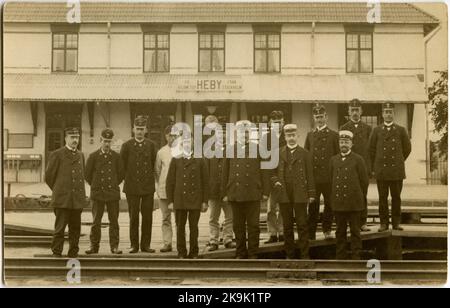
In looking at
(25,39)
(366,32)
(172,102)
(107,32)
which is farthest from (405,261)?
(25,39)

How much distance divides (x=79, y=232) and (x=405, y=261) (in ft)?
9.07

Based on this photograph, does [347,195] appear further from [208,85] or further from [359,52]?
[208,85]

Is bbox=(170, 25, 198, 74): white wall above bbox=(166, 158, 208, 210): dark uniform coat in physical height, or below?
above

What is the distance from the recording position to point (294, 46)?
5.88 m

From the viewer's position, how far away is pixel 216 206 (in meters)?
5.84

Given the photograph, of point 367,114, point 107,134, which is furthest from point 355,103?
point 107,134

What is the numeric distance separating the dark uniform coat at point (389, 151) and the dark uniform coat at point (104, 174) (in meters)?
2.20

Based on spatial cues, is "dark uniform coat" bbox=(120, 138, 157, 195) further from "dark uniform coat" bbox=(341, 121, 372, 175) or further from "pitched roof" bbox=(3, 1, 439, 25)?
"dark uniform coat" bbox=(341, 121, 372, 175)

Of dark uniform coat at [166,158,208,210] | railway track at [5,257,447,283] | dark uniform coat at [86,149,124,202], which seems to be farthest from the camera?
dark uniform coat at [86,149,124,202]

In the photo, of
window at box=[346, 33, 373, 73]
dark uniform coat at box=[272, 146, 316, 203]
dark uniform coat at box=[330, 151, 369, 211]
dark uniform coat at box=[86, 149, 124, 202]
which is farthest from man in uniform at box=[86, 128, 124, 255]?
window at box=[346, 33, 373, 73]

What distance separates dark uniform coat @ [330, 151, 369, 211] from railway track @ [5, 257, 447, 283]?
478 millimetres

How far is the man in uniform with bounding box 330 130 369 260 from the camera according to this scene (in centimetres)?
571

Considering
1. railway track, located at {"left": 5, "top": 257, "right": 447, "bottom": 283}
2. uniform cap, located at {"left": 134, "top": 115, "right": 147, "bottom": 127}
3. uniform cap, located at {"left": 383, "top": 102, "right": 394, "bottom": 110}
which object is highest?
uniform cap, located at {"left": 383, "top": 102, "right": 394, "bottom": 110}

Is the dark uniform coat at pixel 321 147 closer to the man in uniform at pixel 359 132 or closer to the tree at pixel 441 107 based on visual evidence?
the man in uniform at pixel 359 132
